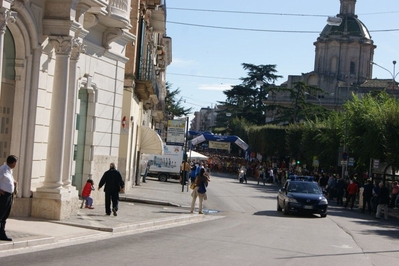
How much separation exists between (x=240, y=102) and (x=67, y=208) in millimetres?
93376

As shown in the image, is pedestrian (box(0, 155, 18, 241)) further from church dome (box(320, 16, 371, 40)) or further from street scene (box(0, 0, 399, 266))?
church dome (box(320, 16, 371, 40))

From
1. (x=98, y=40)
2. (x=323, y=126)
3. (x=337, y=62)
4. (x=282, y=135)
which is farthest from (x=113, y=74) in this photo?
(x=337, y=62)

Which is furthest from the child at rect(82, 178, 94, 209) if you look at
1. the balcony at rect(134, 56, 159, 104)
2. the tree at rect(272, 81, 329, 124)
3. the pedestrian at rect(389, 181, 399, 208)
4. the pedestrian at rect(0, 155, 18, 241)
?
the tree at rect(272, 81, 329, 124)

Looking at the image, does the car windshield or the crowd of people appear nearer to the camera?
the car windshield

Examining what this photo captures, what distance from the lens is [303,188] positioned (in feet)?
101

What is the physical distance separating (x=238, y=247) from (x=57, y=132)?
226 inches

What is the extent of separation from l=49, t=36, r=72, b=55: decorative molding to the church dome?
105688 millimetres

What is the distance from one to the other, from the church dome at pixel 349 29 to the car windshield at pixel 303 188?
9242cm

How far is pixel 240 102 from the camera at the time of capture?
365 feet

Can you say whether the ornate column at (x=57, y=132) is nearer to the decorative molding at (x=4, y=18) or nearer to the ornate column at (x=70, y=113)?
the ornate column at (x=70, y=113)

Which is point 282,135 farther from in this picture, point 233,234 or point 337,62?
point 233,234

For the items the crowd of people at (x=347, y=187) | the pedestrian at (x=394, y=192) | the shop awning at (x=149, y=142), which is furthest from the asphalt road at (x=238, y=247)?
the shop awning at (x=149, y=142)

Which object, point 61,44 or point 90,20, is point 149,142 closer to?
point 90,20

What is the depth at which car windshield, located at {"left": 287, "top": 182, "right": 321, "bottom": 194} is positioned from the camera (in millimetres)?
30506
